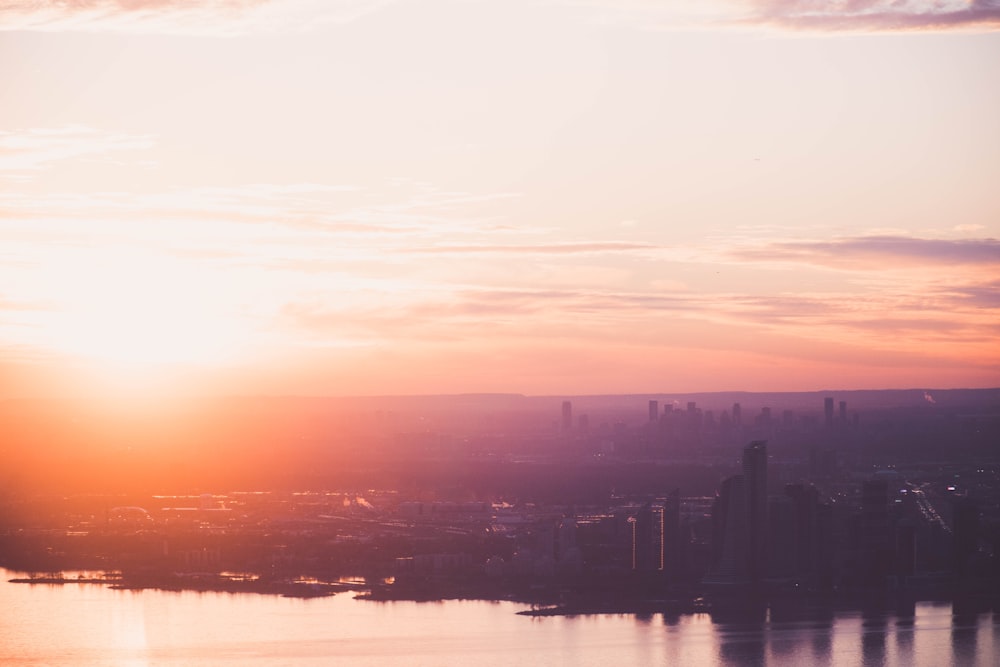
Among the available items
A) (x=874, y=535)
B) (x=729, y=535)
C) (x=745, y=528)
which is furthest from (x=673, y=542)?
(x=874, y=535)

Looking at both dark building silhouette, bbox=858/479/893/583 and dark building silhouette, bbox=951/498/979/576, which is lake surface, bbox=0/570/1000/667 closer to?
dark building silhouette, bbox=858/479/893/583

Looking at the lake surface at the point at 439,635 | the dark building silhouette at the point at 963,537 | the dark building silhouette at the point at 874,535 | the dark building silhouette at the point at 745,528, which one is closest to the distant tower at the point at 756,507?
the dark building silhouette at the point at 745,528

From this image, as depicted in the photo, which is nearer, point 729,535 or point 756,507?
point 756,507

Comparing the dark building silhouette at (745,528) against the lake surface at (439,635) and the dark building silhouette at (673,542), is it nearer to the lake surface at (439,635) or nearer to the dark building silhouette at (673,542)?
the dark building silhouette at (673,542)

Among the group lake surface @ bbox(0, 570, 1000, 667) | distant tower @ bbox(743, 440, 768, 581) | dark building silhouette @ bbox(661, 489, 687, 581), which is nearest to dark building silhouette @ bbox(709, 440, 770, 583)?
distant tower @ bbox(743, 440, 768, 581)

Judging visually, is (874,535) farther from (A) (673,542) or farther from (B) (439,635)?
(B) (439,635)

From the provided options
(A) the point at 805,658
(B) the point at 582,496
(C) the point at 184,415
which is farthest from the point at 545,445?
(A) the point at 805,658
